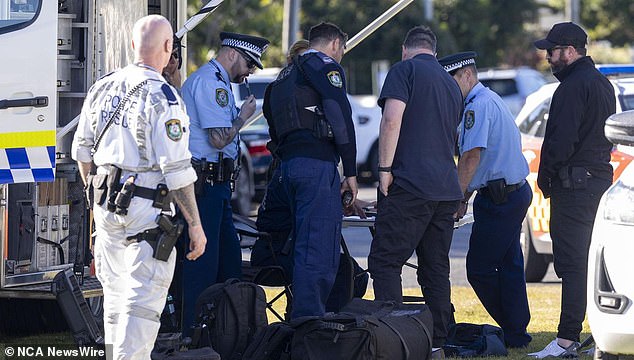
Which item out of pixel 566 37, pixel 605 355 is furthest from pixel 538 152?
pixel 605 355

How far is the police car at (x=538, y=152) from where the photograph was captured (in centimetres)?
1049

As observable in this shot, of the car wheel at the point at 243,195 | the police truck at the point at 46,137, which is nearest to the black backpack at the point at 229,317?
the police truck at the point at 46,137

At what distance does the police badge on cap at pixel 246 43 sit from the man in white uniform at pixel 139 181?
1963 mm

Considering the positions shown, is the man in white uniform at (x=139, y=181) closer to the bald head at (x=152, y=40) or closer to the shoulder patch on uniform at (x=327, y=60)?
the bald head at (x=152, y=40)

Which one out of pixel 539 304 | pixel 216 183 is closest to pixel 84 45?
pixel 216 183

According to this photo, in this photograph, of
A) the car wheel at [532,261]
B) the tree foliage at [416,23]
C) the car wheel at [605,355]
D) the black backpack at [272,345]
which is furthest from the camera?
the tree foliage at [416,23]

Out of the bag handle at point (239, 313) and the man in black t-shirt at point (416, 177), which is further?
the man in black t-shirt at point (416, 177)

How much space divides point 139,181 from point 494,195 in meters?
2.87

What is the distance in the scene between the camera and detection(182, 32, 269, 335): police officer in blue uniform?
737 centimetres

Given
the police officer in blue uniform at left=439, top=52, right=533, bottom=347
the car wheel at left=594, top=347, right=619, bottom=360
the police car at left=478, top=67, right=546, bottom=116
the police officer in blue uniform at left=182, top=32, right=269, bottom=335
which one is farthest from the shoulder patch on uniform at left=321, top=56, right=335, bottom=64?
the police car at left=478, top=67, right=546, bottom=116

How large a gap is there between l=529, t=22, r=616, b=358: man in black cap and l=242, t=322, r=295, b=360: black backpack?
1.61 metres

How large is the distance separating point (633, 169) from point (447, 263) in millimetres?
1703

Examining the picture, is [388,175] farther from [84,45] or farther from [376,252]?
[84,45]

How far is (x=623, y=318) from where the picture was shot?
5680 mm
